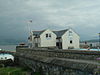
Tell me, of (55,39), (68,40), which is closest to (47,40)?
(55,39)

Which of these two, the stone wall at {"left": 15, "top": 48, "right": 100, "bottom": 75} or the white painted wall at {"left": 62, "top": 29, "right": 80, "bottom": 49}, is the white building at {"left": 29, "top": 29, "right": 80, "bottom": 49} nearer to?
the white painted wall at {"left": 62, "top": 29, "right": 80, "bottom": 49}

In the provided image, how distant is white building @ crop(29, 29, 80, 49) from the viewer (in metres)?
53.4

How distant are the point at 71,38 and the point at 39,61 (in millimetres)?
39148

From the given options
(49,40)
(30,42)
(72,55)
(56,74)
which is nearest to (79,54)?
(72,55)

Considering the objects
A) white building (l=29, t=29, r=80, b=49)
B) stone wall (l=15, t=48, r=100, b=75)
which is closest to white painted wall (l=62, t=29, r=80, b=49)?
white building (l=29, t=29, r=80, b=49)

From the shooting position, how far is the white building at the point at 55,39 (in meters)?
53.4

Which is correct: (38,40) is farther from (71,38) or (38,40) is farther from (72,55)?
(72,55)

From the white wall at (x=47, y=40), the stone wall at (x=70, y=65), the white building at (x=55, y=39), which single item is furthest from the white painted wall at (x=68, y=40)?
the stone wall at (x=70, y=65)

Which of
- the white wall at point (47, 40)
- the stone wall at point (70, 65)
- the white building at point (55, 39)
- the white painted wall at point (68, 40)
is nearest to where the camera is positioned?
the stone wall at point (70, 65)

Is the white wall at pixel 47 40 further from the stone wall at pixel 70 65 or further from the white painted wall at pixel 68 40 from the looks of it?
the stone wall at pixel 70 65

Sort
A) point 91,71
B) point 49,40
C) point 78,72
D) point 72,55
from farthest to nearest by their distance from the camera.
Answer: point 49,40, point 72,55, point 78,72, point 91,71

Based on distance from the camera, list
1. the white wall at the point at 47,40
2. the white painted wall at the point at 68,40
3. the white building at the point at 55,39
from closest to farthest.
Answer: the white wall at the point at 47,40, the white building at the point at 55,39, the white painted wall at the point at 68,40

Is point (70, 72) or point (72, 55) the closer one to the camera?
point (70, 72)

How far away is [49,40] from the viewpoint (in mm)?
54438
